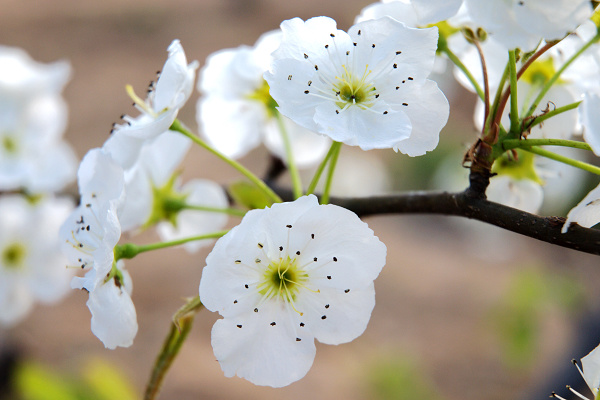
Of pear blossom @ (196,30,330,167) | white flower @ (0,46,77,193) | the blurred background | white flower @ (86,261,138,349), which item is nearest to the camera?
white flower @ (86,261,138,349)

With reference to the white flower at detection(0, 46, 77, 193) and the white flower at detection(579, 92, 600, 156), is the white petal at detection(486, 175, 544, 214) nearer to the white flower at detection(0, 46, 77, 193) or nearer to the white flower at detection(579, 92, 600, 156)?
the white flower at detection(579, 92, 600, 156)

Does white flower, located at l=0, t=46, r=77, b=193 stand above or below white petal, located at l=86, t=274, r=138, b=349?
below

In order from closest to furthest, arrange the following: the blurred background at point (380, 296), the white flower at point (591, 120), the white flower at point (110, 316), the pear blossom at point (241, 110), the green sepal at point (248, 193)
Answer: the white flower at point (591, 120)
the white flower at point (110, 316)
the green sepal at point (248, 193)
the pear blossom at point (241, 110)
the blurred background at point (380, 296)

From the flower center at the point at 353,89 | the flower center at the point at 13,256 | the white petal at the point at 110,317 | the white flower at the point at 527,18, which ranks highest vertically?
the white flower at the point at 527,18

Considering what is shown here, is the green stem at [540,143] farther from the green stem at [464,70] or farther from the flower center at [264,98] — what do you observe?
the flower center at [264,98]

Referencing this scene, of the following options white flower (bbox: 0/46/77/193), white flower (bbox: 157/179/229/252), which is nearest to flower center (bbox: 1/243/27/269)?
white flower (bbox: 0/46/77/193)

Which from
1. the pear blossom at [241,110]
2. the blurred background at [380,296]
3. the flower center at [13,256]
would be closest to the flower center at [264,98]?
the pear blossom at [241,110]

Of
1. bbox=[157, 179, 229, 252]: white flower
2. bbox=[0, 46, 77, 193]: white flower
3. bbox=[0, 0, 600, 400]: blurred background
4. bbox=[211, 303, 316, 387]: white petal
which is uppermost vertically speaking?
bbox=[211, 303, 316, 387]: white petal
